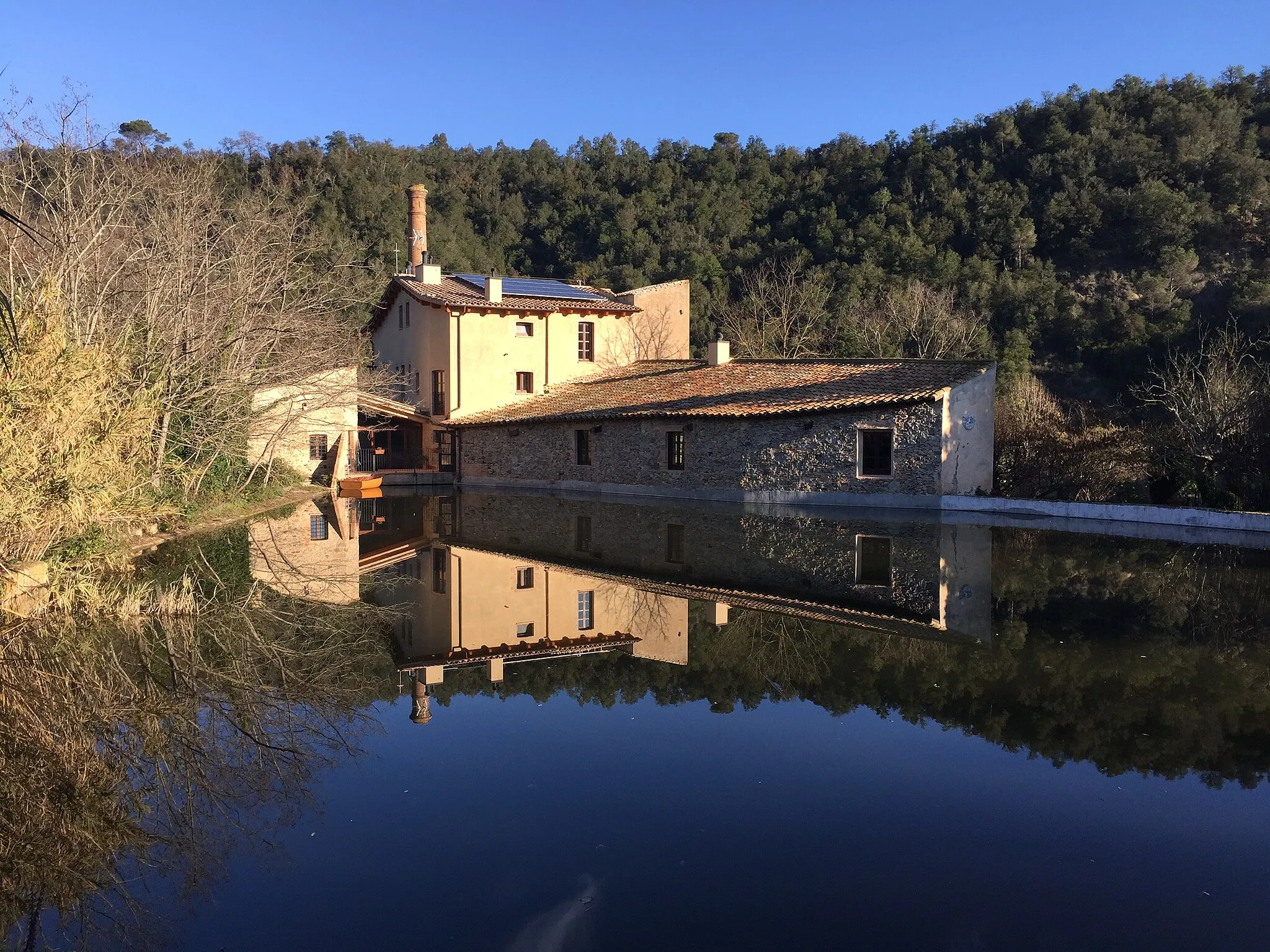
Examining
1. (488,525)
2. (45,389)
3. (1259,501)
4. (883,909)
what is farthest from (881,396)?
(883,909)

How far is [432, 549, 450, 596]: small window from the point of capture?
39.2ft

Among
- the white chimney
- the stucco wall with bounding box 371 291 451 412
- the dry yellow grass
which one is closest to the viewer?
the dry yellow grass

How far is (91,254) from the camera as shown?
13547 mm

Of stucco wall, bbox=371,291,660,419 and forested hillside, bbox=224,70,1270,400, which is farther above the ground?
forested hillside, bbox=224,70,1270,400

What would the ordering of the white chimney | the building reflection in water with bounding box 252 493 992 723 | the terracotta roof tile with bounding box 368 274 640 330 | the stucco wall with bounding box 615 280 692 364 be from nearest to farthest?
the building reflection in water with bounding box 252 493 992 723 < the white chimney < the terracotta roof tile with bounding box 368 274 640 330 < the stucco wall with bounding box 615 280 692 364

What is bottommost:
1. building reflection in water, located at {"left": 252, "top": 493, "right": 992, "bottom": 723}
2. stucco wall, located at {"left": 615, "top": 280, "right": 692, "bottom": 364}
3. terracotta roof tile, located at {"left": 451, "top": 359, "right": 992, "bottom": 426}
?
building reflection in water, located at {"left": 252, "top": 493, "right": 992, "bottom": 723}

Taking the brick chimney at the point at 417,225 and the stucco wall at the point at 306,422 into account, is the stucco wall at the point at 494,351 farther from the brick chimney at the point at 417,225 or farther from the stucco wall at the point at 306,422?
the brick chimney at the point at 417,225

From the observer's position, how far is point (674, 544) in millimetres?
15609

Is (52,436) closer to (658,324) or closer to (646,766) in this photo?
(646,766)

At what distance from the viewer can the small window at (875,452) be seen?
21281 mm

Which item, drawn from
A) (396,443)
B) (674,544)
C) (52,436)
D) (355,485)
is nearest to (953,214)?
(396,443)

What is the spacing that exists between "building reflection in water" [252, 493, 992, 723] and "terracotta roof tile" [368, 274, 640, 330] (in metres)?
9.46

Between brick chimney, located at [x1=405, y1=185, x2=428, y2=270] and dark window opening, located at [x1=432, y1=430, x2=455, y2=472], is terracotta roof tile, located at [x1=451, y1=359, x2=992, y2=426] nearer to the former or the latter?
dark window opening, located at [x1=432, y1=430, x2=455, y2=472]

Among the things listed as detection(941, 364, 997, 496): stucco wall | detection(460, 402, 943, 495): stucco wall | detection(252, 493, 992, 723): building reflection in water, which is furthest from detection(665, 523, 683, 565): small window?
detection(941, 364, 997, 496): stucco wall
